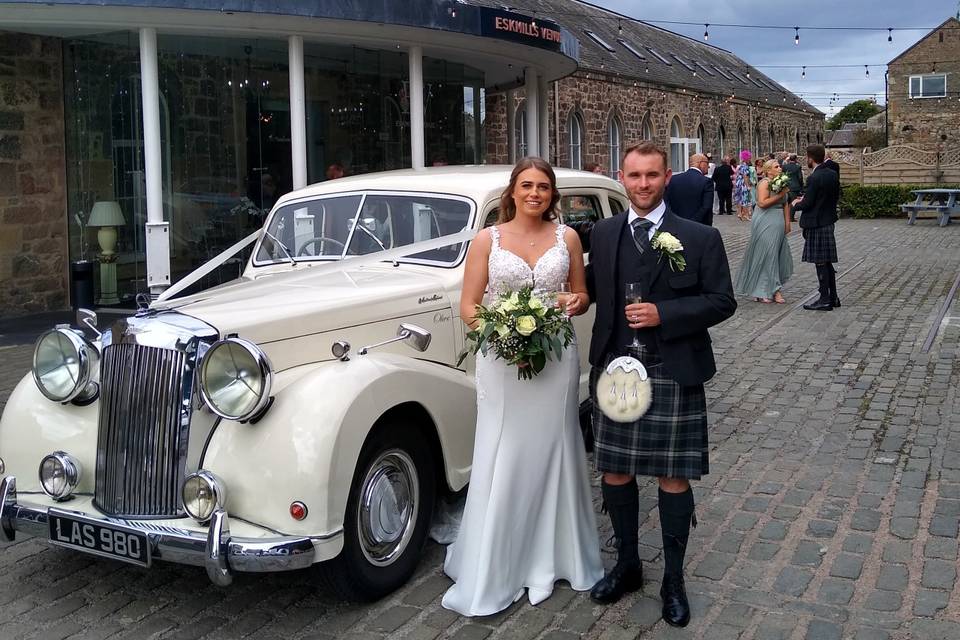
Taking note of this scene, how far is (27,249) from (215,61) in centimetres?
346

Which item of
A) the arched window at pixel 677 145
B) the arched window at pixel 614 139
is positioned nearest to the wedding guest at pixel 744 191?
the arched window at pixel 614 139

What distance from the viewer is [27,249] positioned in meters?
12.1

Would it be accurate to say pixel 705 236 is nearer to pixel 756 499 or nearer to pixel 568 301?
pixel 568 301

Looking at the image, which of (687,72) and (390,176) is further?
(687,72)

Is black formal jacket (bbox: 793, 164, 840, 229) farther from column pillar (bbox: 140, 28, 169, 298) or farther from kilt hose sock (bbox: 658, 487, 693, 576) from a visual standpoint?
kilt hose sock (bbox: 658, 487, 693, 576)

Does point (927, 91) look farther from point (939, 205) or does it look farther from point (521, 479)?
point (521, 479)

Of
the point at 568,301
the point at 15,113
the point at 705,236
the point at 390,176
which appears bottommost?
the point at 568,301

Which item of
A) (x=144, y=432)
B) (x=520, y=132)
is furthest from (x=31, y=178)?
(x=520, y=132)

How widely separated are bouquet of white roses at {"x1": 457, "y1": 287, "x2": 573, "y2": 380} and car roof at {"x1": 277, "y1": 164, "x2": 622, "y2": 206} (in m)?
1.63

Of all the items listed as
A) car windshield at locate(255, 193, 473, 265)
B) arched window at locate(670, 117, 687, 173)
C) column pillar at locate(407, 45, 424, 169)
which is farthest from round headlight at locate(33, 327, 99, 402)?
arched window at locate(670, 117, 687, 173)

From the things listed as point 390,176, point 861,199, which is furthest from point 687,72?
point 390,176

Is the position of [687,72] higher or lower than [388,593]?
higher

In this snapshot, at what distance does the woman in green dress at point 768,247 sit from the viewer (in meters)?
11.3

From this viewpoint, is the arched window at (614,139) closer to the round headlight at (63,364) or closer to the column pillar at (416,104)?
the column pillar at (416,104)
